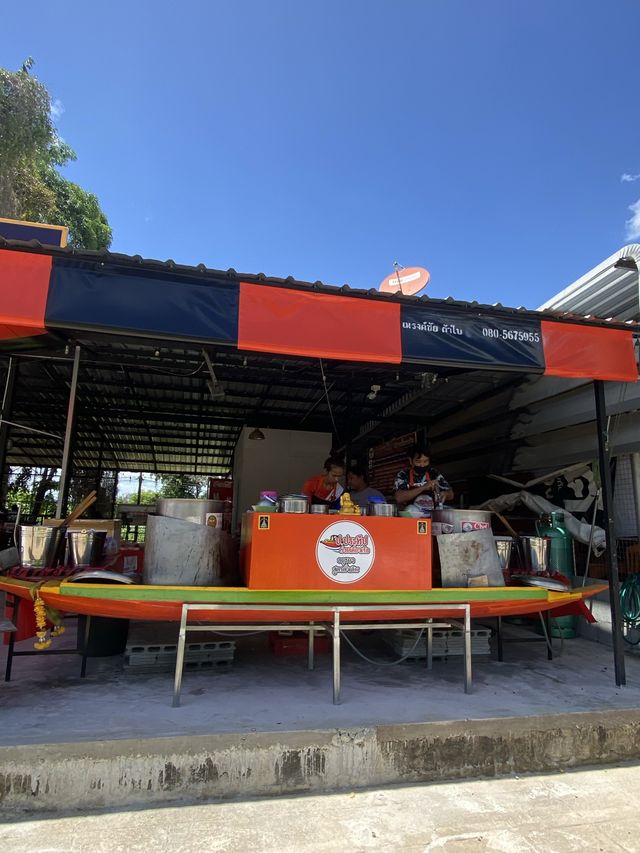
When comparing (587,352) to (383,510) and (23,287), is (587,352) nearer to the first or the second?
(383,510)

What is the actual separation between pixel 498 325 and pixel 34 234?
13.9ft

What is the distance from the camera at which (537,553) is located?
4.68m

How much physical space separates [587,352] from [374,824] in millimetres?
3928

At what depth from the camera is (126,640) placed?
4625mm

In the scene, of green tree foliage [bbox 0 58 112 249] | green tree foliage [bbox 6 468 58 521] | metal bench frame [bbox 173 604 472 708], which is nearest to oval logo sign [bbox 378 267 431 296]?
metal bench frame [bbox 173 604 472 708]

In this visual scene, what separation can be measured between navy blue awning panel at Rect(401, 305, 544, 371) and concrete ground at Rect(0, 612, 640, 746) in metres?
2.57

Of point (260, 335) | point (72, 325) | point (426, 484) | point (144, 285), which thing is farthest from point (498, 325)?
point (72, 325)

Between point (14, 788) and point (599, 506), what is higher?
point (599, 506)

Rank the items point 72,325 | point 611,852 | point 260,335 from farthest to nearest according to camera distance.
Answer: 1. point 260,335
2. point 72,325
3. point 611,852

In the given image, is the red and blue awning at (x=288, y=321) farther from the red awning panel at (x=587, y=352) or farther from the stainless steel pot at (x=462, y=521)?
the stainless steel pot at (x=462, y=521)

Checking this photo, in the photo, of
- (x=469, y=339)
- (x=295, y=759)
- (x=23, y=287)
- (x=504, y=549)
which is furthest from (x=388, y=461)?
(x=23, y=287)

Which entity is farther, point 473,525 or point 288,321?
point 473,525

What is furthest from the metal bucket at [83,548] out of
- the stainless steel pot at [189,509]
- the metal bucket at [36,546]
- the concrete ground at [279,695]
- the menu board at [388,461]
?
the menu board at [388,461]

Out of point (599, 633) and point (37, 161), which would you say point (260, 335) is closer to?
point (599, 633)
